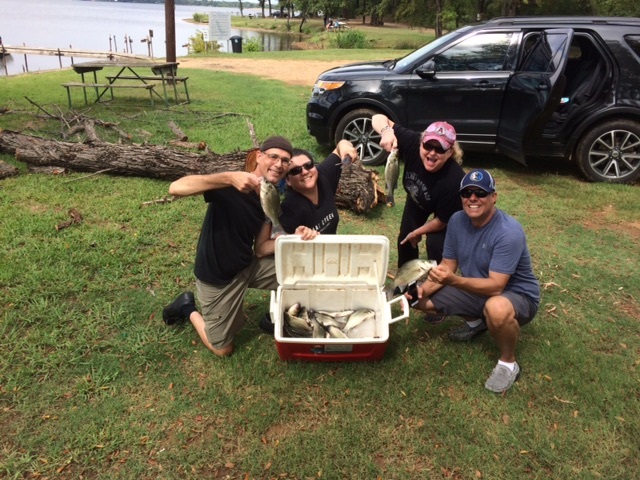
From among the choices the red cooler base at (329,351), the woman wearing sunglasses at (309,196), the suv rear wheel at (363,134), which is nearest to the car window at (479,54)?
the suv rear wheel at (363,134)

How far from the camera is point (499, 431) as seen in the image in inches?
107

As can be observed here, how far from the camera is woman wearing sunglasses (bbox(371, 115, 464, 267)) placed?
3195 millimetres

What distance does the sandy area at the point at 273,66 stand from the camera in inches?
624

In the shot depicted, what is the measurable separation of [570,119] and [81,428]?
6.79 m

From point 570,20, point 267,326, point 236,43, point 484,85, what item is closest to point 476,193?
point 267,326

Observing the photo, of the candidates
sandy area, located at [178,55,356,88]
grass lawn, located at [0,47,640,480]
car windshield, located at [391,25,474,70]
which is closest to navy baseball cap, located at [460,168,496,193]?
grass lawn, located at [0,47,640,480]

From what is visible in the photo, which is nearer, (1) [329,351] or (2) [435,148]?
(1) [329,351]

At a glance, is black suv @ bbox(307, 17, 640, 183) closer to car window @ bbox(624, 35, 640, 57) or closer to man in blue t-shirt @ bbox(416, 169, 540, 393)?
car window @ bbox(624, 35, 640, 57)

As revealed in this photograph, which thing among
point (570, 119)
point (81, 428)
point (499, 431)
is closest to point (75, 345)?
point (81, 428)

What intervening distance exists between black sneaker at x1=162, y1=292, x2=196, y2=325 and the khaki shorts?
399 mm

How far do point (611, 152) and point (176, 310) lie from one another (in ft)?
20.6

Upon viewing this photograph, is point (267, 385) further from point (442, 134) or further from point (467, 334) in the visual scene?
point (442, 134)

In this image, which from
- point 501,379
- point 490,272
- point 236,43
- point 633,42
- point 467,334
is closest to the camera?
point 490,272

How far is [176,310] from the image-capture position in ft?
11.7
